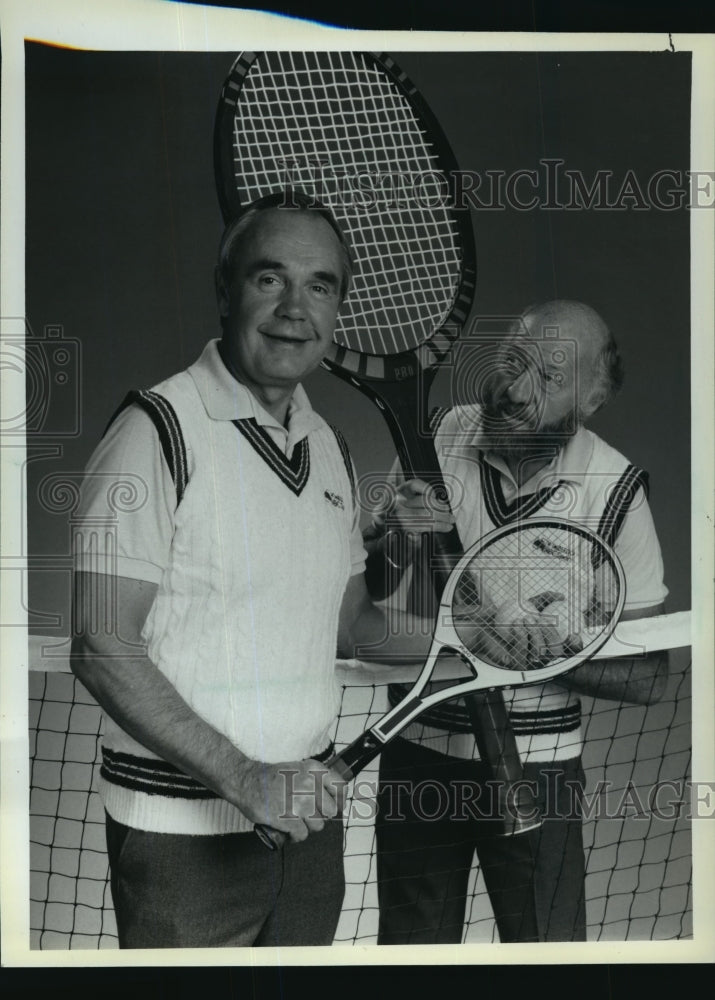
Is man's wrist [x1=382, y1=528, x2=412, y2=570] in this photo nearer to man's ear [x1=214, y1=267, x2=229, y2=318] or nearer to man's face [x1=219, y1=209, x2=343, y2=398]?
man's face [x1=219, y1=209, x2=343, y2=398]

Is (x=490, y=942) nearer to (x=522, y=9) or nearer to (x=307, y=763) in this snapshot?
(x=307, y=763)

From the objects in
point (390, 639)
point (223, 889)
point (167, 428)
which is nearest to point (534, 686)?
point (390, 639)

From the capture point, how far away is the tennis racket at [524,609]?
162cm

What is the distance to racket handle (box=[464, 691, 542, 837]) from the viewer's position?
1643 mm

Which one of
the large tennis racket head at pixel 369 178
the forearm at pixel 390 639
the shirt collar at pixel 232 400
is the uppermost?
the large tennis racket head at pixel 369 178

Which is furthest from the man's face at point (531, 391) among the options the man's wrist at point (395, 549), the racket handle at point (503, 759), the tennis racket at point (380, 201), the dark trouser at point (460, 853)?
the dark trouser at point (460, 853)

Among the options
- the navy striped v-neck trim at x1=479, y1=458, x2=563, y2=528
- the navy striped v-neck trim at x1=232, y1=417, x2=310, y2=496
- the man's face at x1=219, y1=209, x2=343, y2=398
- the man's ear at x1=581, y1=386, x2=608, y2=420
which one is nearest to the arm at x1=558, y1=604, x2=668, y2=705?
the navy striped v-neck trim at x1=479, y1=458, x2=563, y2=528

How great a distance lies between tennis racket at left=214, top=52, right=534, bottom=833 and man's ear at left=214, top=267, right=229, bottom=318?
99 mm

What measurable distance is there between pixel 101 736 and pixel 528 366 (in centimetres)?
96

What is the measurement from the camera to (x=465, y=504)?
165cm

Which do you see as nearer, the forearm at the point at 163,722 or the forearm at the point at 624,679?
the forearm at the point at 163,722

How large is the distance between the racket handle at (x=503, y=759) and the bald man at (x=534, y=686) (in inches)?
0.7

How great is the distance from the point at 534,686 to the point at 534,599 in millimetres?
152

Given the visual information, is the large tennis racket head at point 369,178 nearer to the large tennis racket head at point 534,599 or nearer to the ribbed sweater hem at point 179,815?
the large tennis racket head at point 534,599
